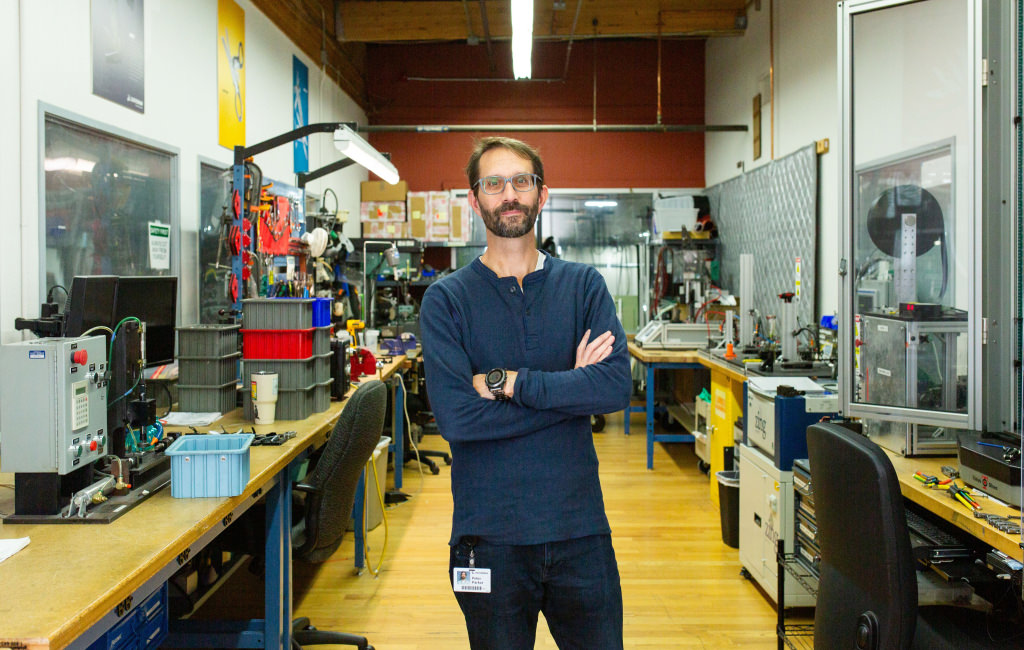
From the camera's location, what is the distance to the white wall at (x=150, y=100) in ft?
8.14

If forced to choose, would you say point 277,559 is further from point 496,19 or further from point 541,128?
point 541,128

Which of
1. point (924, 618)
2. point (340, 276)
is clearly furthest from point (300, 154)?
point (924, 618)

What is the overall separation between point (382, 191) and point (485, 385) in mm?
6522

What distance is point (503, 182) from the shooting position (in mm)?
1660

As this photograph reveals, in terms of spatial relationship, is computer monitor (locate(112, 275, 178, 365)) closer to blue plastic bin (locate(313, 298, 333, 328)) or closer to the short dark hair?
blue plastic bin (locate(313, 298, 333, 328))

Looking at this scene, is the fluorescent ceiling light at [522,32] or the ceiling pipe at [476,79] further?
the ceiling pipe at [476,79]

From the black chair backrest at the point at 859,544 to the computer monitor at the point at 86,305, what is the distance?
198cm

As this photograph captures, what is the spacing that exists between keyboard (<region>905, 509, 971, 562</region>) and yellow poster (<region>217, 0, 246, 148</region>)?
3958mm

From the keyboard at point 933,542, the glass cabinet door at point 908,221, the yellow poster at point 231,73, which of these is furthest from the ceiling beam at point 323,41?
the keyboard at point 933,542

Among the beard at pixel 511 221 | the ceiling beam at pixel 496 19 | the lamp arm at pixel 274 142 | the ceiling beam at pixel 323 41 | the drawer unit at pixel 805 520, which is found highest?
the ceiling beam at pixel 496 19

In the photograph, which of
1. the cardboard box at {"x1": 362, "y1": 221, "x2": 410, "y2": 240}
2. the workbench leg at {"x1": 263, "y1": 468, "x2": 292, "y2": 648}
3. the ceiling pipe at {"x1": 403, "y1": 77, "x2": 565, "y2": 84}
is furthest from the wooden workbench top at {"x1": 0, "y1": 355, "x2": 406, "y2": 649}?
the ceiling pipe at {"x1": 403, "y1": 77, "x2": 565, "y2": 84}

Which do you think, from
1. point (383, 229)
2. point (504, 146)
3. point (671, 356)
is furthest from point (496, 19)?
point (504, 146)

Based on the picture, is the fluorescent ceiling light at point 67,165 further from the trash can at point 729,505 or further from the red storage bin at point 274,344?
the trash can at point 729,505

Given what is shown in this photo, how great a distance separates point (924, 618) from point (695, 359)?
132 inches
